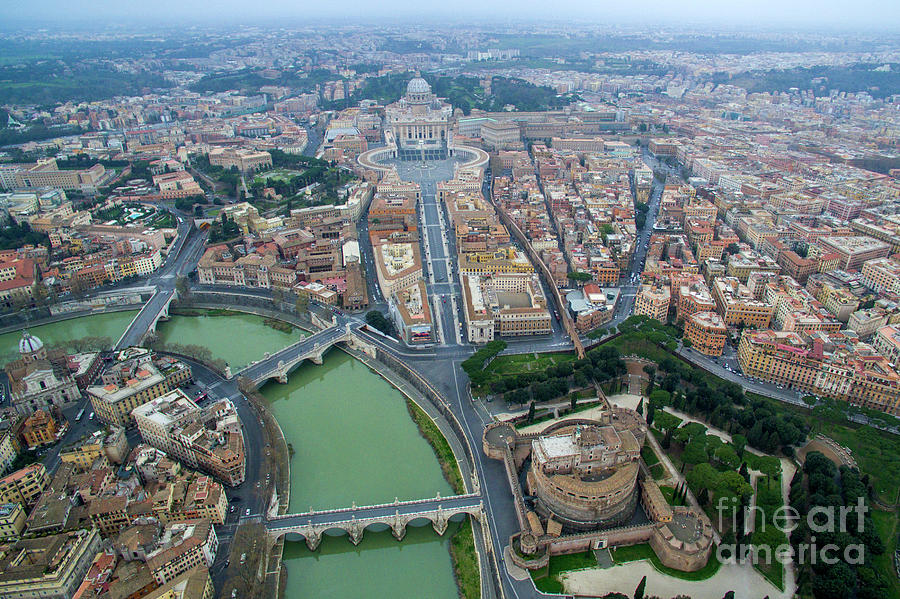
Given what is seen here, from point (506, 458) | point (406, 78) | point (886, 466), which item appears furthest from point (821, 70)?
point (506, 458)

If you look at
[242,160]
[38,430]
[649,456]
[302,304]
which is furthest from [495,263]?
[242,160]

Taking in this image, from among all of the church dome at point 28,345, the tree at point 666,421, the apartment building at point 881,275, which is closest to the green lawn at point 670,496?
the tree at point 666,421

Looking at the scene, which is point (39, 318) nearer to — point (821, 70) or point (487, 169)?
point (487, 169)

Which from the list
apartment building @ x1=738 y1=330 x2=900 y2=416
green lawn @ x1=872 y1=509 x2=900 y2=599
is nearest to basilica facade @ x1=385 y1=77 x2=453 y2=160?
apartment building @ x1=738 y1=330 x2=900 y2=416

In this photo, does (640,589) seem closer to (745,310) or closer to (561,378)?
(561,378)

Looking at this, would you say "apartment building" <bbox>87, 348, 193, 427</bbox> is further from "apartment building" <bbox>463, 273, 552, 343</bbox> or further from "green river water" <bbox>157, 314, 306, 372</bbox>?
"apartment building" <bbox>463, 273, 552, 343</bbox>

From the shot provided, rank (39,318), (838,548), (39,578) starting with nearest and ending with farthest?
(39,578) < (838,548) < (39,318)
